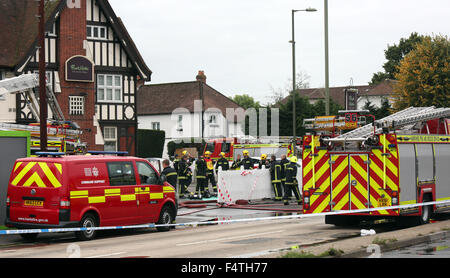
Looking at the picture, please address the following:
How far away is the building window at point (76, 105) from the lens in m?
40.2

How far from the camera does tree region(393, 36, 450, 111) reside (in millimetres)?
56188

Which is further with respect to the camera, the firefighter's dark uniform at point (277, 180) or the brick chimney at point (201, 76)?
the brick chimney at point (201, 76)

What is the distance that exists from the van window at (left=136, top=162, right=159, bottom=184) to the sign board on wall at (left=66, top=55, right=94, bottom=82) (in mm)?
23162

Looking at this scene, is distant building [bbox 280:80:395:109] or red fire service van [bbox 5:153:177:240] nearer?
red fire service van [bbox 5:153:177:240]

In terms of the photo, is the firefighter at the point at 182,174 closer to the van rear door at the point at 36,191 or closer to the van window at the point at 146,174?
the van window at the point at 146,174

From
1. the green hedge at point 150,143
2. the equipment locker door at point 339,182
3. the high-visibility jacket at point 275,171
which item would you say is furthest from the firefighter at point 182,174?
the green hedge at point 150,143

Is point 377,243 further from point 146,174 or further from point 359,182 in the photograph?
point 146,174

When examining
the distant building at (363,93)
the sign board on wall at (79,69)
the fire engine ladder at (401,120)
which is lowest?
the fire engine ladder at (401,120)

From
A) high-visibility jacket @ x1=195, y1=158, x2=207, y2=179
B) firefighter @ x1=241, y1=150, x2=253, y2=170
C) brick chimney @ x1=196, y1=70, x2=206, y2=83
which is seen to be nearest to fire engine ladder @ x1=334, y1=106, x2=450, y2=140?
high-visibility jacket @ x1=195, y1=158, x2=207, y2=179

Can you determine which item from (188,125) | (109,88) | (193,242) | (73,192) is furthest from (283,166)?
(188,125)

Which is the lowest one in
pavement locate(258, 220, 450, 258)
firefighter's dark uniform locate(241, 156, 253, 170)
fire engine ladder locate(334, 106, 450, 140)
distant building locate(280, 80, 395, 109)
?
pavement locate(258, 220, 450, 258)

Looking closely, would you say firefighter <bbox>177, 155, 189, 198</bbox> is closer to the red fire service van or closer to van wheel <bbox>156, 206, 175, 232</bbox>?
van wheel <bbox>156, 206, 175, 232</bbox>

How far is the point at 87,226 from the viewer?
15836mm

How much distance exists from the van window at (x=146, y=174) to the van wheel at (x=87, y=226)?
5.94 ft
